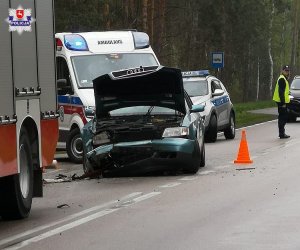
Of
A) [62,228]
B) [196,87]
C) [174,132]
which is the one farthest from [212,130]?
[62,228]

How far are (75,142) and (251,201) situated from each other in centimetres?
819

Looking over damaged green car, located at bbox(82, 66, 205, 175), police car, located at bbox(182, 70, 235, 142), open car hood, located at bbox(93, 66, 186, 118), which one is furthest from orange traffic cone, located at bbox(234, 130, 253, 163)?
police car, located at bbox(182, 70, 235, 142)

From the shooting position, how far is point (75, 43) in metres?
19.8

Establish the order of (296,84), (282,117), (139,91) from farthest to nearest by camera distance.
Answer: (296,84) < (282,117) < (139,91)

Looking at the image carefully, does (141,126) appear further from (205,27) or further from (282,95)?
(205,27)

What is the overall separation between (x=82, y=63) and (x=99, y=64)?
355 mm

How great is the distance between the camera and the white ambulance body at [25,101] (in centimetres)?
996

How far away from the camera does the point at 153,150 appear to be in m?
15.1

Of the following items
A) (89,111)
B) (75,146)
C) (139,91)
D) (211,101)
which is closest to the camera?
(139,91)

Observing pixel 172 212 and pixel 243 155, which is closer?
pixel 172 212

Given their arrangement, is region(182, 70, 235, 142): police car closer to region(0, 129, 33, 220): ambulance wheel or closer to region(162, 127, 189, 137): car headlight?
region(162, 127, 189, 137): car headlight

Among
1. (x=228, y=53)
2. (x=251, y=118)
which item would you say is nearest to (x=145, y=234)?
(x=251, y=118)

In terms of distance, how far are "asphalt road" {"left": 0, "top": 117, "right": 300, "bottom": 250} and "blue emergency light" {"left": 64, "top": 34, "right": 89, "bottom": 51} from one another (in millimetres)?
3538

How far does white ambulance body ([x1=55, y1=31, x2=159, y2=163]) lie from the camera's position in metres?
19.2
